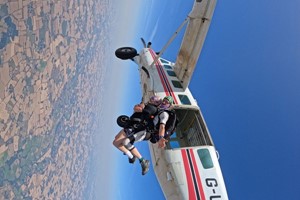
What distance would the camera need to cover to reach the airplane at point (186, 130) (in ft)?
27.9

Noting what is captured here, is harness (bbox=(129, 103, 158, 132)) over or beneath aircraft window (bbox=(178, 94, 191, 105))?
beneath

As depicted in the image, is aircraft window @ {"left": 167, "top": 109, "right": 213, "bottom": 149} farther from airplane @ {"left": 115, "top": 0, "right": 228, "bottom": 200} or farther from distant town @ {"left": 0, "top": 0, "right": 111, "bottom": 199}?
distant town @ {"left": 0, "top": 0, "right": 111, "bottom": 199}

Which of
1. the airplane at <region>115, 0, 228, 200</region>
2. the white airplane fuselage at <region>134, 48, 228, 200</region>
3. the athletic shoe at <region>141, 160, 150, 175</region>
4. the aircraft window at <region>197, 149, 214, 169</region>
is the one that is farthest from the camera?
the aircraft window at <region>197, 149, 214, 169</region>

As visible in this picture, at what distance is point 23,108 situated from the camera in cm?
1029

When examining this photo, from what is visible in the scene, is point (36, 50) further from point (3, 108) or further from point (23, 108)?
point (3, 108)

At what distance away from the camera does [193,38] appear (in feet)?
37.4

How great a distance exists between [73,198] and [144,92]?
48.8 ft

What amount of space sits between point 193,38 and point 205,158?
4.61m

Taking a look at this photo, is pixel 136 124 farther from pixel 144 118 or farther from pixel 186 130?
pixel 186 130

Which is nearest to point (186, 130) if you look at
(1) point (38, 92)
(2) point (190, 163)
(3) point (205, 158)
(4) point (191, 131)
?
(4) point (191, 131)

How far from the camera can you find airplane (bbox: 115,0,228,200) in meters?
8.52

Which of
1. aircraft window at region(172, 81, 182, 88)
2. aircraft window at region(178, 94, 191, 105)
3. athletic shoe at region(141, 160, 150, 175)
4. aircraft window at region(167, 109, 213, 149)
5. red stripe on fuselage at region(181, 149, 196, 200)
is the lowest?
red stripe on fuselage at region(181, 149, 196, 200)

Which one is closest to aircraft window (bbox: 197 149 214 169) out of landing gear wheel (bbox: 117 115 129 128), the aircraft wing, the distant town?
landing gear wheel (bbox: 117 115 129 128)

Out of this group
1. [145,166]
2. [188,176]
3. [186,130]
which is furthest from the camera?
[186,130]
